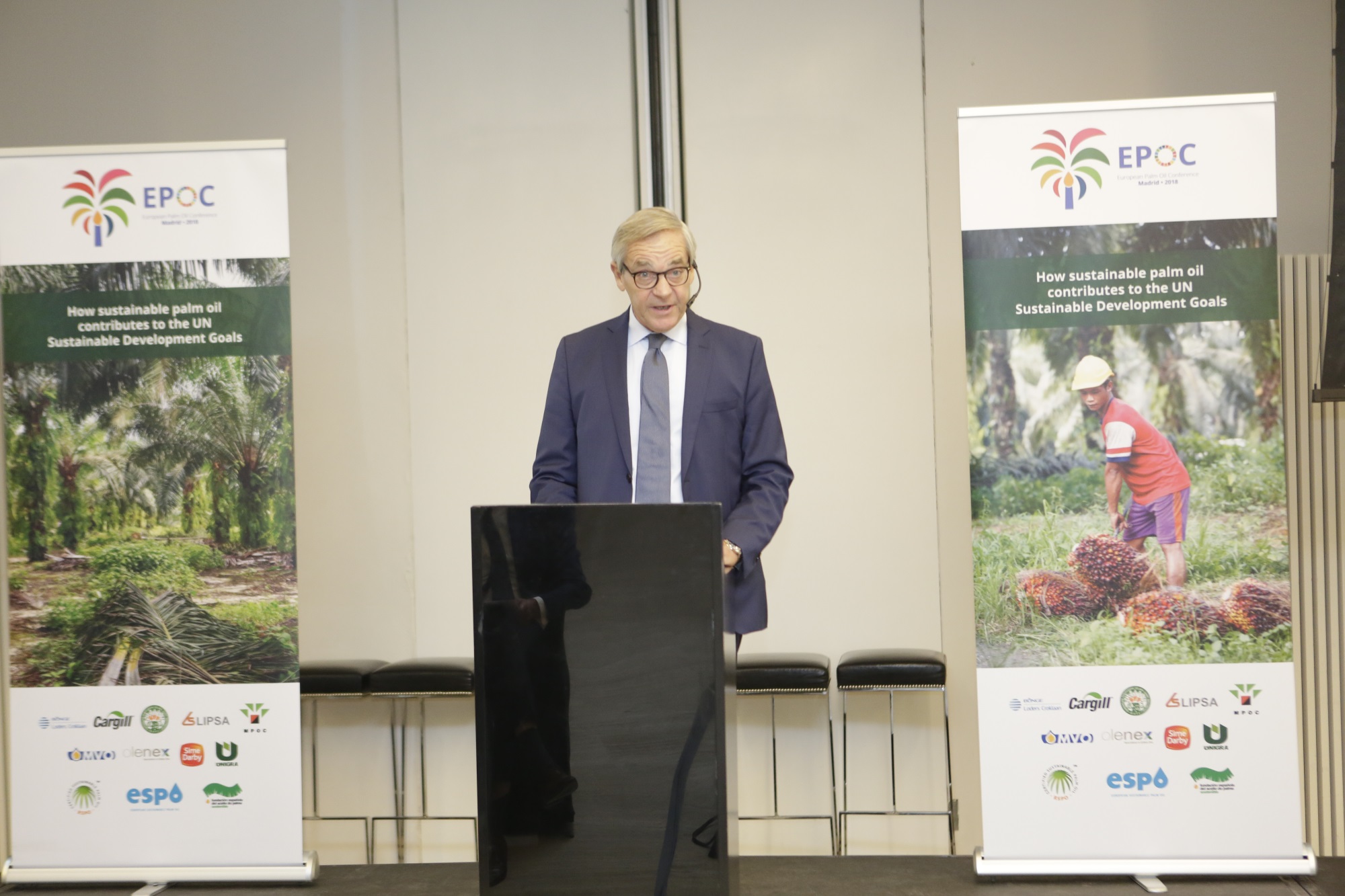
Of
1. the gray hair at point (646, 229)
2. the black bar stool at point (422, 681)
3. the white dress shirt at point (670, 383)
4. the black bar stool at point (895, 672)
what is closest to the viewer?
the gray hair at point (646, 229)

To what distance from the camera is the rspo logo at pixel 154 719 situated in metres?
3.15

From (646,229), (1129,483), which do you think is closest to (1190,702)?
(1129,483)

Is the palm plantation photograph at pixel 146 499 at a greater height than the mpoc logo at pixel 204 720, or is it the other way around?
the palm plantation photograph at pixel 146 499

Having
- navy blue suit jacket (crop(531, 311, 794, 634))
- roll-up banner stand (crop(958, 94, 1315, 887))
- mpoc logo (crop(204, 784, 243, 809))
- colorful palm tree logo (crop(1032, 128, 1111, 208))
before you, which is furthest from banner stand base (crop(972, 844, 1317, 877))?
mpoc logo (crop(204, 784, 243, 809))

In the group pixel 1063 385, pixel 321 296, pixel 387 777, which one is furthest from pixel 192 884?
pixel 1063 385

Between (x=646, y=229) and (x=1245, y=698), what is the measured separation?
1.99 m

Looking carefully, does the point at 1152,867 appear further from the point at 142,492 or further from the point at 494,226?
the point at 494,226

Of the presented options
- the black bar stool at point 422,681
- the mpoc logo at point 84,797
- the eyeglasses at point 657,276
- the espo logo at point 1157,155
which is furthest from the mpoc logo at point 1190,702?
the mpoc logo at point 84,797

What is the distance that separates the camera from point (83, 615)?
3.21m

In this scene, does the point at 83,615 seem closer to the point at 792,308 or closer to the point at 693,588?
the point at 693,588

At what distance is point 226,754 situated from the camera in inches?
123

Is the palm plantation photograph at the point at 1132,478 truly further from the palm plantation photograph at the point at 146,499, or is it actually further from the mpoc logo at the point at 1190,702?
the palm plantation photograph at the point at 146,499

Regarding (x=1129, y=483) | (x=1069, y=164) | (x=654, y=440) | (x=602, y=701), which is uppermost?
(x=1069, y=164)

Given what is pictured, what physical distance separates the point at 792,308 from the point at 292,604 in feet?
7.29
